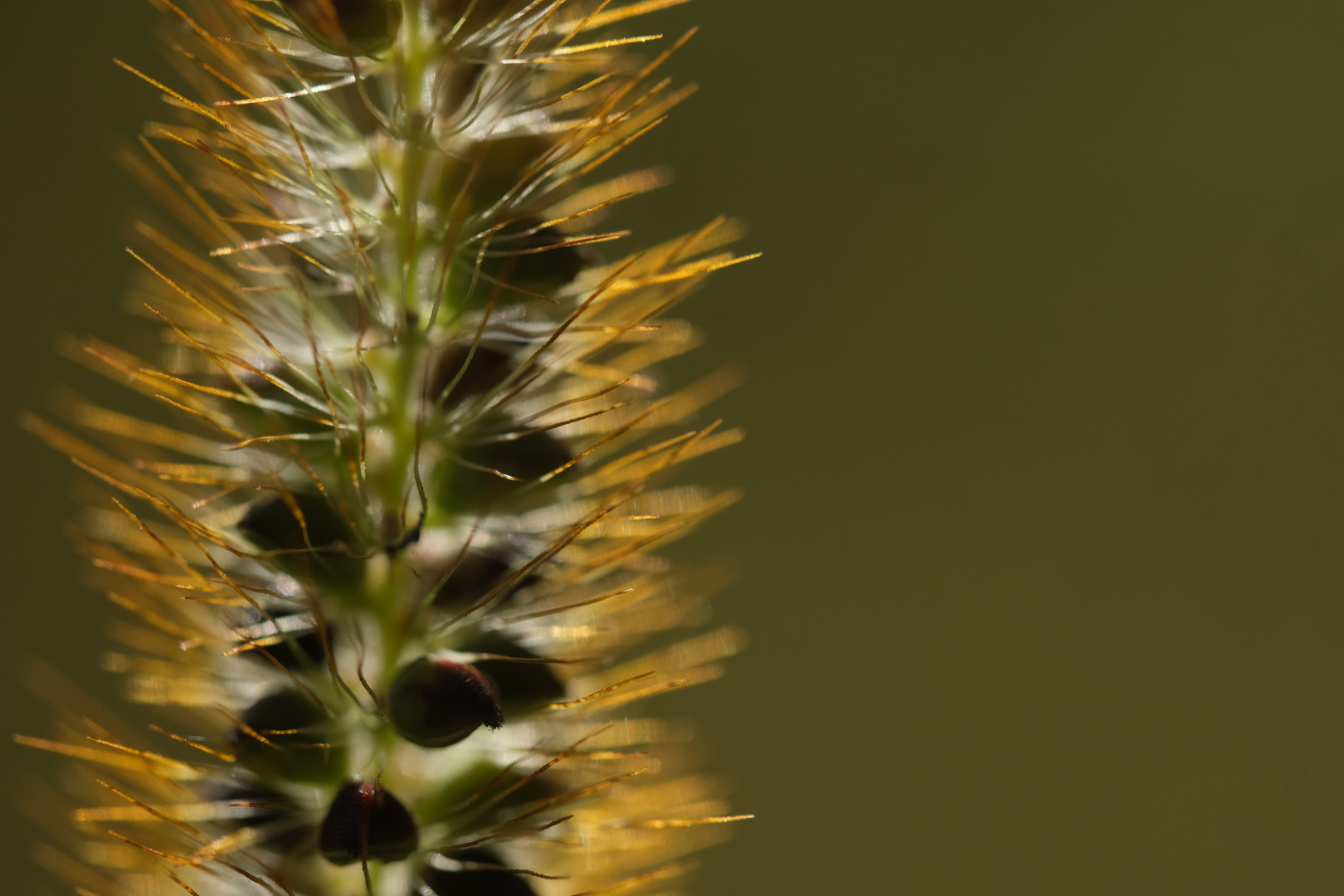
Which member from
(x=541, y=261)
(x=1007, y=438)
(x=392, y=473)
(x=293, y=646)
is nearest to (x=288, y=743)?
(x=293, y=646)

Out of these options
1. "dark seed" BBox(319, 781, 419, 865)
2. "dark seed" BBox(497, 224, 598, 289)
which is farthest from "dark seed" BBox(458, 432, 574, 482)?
"dark seed" BBox(319, 781, 419, 865)

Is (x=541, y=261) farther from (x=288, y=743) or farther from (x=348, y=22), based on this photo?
(x=288, y=743)

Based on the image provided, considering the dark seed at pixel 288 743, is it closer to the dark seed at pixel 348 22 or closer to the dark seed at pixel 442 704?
the dark seed at pixel 442 704

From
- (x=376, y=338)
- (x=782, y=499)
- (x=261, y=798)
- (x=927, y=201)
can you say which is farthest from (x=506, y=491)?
(x=927, y=201)

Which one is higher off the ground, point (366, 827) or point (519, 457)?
point (519, 457)

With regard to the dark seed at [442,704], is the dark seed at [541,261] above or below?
above

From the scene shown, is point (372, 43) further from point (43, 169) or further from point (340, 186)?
point (43, 169)

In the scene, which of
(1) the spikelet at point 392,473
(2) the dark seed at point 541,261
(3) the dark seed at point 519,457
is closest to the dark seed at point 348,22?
(1) the spikelet at point 392,473
